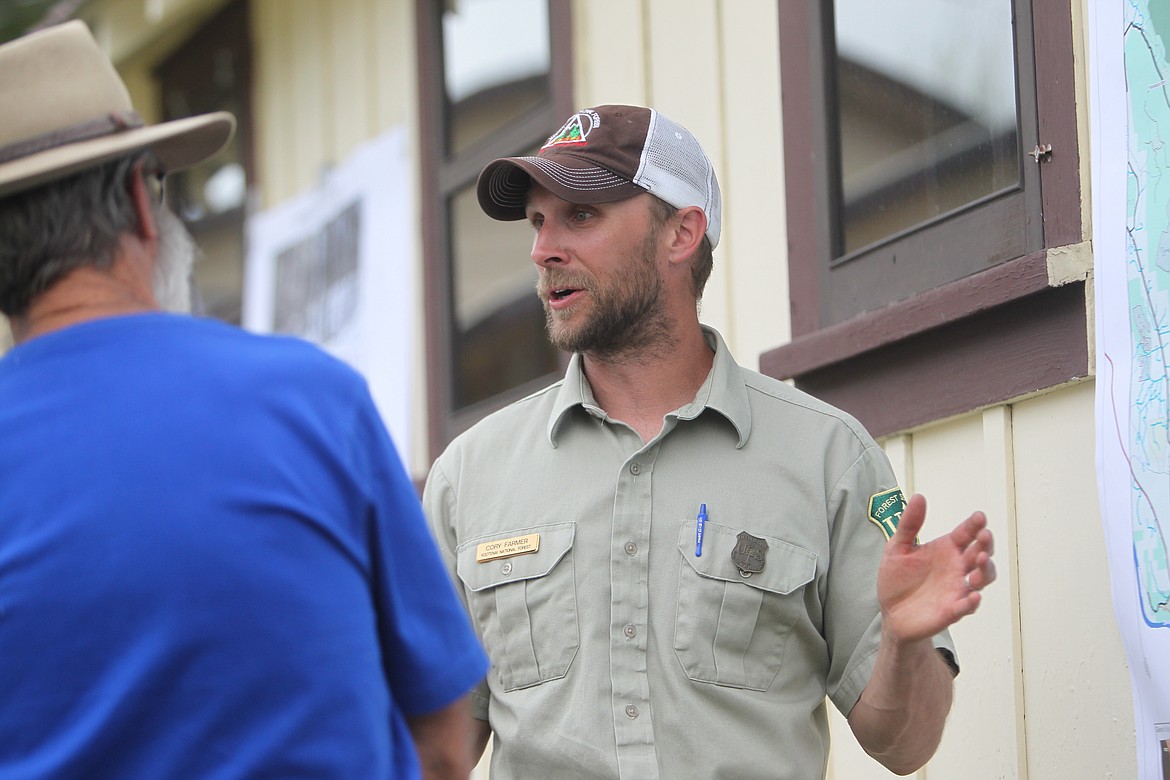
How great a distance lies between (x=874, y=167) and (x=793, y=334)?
16.2 inches

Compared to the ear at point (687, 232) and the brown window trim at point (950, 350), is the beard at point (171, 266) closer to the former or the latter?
the ear at point (687, 232)

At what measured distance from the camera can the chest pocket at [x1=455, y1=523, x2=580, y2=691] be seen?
2582mm

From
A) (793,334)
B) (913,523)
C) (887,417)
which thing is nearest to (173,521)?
(913,523)

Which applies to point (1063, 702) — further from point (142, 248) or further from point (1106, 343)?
point (142, 248)

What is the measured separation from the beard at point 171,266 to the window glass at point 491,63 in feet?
10.1

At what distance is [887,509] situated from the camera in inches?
102

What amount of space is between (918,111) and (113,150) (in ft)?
6.58

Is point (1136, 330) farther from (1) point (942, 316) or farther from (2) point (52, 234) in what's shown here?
(2) point (52, 234)

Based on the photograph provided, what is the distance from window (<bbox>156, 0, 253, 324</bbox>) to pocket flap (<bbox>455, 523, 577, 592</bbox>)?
4.28 metres

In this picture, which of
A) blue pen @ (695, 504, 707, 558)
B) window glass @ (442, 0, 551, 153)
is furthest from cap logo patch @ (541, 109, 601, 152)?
window glass @ (442, 0, 551, 153)

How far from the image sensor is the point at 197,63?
7.29 m

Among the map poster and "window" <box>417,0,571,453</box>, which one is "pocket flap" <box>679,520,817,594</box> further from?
"window" <box>417,0,571,453</box>

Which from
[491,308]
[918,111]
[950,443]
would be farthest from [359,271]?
[950,443]

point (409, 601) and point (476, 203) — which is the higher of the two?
point (476, 203)
